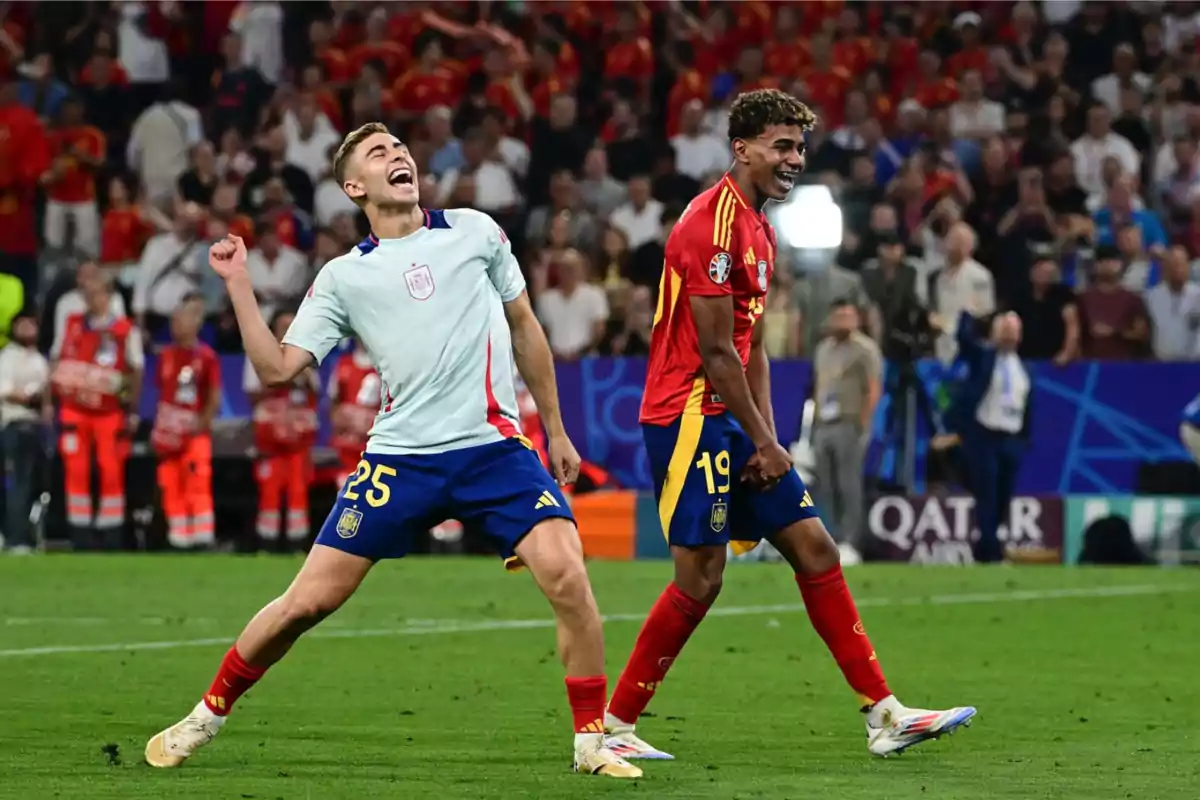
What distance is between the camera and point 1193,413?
1995 cm

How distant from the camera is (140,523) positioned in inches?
878

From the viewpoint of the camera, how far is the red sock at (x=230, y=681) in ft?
25.6

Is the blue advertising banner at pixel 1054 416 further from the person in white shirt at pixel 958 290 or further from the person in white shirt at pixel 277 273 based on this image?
the person in white shirt at pixel 277 273

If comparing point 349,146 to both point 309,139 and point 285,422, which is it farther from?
point 309,139

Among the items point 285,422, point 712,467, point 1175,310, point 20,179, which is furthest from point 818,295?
point 712,467

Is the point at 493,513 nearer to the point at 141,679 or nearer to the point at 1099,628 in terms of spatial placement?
the point at 141,679

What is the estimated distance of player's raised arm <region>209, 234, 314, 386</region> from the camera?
24.5 feet

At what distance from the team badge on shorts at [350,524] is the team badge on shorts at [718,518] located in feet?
4.38

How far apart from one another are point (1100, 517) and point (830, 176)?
4336 mm

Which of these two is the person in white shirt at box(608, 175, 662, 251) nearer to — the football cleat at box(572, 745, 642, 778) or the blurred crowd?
the blurred crowd

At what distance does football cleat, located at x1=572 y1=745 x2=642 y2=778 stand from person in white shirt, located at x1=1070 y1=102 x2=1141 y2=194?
52.8ft

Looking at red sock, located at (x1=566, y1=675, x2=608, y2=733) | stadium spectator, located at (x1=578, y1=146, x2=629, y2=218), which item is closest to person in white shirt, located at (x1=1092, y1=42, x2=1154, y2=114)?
stadium spectator, located at (x1=578, y1=146, x2=629, y2=218)

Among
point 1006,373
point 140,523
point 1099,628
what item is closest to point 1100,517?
point 1006,373

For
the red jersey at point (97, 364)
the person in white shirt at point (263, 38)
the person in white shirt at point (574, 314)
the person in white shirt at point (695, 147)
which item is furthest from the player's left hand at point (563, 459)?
the person in white shirt at point (263, 38)
